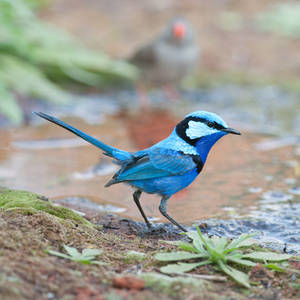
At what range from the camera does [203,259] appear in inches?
114

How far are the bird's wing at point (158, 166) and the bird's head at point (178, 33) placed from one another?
18.9 ft

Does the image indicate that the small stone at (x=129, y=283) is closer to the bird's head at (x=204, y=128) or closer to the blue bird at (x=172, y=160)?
the blue bird at (x=172, y=160)

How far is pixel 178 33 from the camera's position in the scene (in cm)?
921

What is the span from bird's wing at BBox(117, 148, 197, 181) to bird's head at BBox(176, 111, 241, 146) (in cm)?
15

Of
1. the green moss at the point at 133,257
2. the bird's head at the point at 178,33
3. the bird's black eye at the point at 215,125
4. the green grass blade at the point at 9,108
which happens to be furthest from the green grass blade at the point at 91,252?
the bird's head at the point at 178,33

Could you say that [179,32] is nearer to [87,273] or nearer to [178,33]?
[178,33]

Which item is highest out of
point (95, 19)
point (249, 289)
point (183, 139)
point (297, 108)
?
point (95, 19)

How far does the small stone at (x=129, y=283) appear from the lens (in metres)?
2.41

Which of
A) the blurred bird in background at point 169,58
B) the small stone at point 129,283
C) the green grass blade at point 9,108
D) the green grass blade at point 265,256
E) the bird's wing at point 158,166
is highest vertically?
the blurred bird in background at point 169,58

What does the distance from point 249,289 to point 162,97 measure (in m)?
6.65

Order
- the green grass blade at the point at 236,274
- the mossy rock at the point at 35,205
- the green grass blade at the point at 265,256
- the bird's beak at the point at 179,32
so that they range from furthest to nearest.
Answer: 1. the bird's beak at the point at 179,32
2. the mossy rock at the point at 35,205
3. the green grass blade at the point at 265,256
4. the green grass blade at the point at 236,274

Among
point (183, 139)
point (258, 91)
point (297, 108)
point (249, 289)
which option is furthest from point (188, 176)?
point (258, 91)

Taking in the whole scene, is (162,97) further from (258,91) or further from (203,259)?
(203,259)

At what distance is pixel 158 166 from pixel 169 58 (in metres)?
5.64
